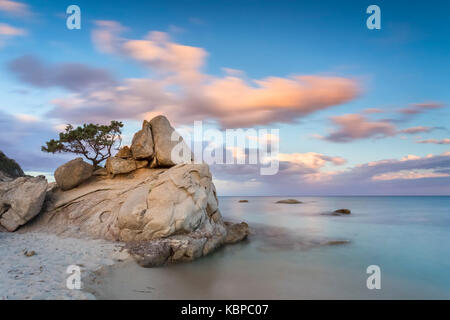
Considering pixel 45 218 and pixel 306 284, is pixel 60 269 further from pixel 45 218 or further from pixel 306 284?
pixel 306 284

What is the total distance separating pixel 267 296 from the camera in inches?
401

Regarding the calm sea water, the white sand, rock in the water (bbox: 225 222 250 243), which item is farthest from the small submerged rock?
the white sand

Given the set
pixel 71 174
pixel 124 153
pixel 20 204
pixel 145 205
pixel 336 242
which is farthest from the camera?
pixel 336 242

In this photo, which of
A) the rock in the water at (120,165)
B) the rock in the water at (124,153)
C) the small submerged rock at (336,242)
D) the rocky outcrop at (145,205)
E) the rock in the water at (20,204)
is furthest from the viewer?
the small submerged rock at (336,242)

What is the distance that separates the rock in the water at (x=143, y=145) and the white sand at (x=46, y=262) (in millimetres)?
6615

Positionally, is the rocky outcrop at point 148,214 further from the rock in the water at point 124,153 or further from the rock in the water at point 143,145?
the rock in the water at point 124,153

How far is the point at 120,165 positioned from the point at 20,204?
6.03 metres

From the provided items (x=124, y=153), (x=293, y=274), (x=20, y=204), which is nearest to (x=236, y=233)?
(x=293, y=274)

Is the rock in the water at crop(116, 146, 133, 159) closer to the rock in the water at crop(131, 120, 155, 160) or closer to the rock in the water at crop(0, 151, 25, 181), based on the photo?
the rock in the water at crop(131, 120, 155, 160)

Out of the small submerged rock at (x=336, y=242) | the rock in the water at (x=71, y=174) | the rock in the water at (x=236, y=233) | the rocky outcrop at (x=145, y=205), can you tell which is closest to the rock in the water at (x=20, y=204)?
the rocky outcrop at (x=145, y=205)

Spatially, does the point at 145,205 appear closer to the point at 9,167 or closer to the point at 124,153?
the point at 124,153

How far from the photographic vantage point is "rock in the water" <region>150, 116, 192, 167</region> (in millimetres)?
18531

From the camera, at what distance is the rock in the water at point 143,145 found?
18.4 meters

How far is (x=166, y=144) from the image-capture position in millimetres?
18719
